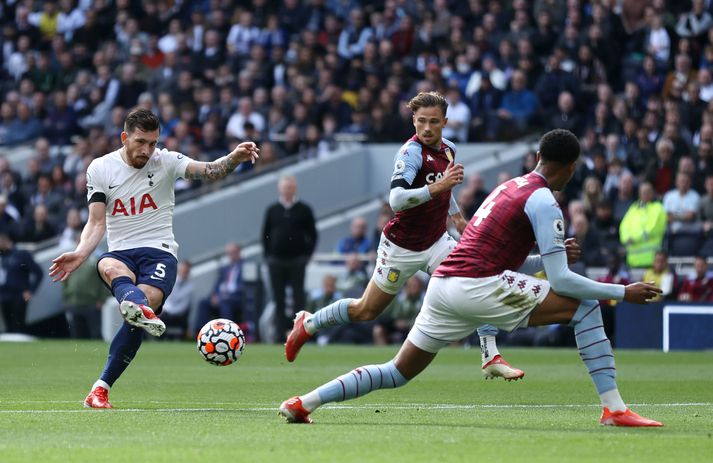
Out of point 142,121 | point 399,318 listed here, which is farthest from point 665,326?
point 142,121

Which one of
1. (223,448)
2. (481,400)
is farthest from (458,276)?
(481,400)

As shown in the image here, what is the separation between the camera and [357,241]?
25.0 m

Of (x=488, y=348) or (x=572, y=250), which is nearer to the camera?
(x=572, y=250)

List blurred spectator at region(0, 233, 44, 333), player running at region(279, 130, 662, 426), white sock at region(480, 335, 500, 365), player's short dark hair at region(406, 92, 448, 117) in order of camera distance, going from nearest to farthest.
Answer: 1. player running at region(279, 130, 662, 426)
2. player's short dark hair at region(406, 92, 448, 117)
3. white sock at region(480, 335, 500, 365)
4. blurred spectator at region(0, 233, 44, 333)

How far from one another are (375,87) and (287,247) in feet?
17.8

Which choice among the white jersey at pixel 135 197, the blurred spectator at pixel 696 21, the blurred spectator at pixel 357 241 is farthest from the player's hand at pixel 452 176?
the blurred spectator at pixel 696 21

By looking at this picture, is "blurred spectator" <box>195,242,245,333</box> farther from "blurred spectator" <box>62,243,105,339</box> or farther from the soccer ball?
the soccer ball

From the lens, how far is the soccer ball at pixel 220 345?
37.0 feet

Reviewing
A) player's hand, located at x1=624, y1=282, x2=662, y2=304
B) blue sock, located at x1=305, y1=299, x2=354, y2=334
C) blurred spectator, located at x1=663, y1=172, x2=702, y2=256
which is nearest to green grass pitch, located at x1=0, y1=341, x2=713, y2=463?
blue sock, located at x1=305, y1=299, x2=354, y2=334

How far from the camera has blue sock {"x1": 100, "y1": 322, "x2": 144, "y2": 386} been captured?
36.7ft

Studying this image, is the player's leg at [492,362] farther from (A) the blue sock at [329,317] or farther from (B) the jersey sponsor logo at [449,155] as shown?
(B) the jersey sponsor logo at [449,155]

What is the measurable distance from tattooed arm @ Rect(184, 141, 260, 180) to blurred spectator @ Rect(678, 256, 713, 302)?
36.0ft

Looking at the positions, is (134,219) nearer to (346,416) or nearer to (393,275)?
(393,275)

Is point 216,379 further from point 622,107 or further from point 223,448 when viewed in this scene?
point 622,107
